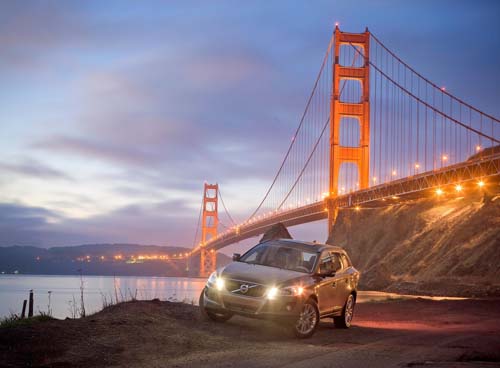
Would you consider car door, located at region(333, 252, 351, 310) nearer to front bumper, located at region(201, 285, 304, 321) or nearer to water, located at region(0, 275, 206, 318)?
front bumper, located at region(201, 285, 304, 321)

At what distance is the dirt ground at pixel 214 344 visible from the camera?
885 centimetres

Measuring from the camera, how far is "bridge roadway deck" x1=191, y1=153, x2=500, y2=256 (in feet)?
145

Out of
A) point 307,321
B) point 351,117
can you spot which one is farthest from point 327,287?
point 351,117

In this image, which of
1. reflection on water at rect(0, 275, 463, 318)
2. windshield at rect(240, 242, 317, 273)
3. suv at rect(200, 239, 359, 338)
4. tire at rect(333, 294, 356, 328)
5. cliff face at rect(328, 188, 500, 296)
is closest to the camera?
suv at rect(200, 239, 359, 338)

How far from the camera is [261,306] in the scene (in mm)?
11453

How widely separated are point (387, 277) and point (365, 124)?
69.9ft

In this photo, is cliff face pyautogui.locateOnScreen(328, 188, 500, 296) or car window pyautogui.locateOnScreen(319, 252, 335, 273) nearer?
car window pyautogui.locateOnScreen(319, 252, 335, 273)

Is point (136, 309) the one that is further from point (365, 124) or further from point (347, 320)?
point (365, 124)

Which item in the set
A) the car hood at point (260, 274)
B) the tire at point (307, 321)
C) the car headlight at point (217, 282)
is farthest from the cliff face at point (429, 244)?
the car headlight at point (217, 282)

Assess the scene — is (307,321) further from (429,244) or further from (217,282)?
(429,244)

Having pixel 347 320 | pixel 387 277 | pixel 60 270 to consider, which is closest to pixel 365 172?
pixel 387 277

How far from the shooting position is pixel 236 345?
416 inches

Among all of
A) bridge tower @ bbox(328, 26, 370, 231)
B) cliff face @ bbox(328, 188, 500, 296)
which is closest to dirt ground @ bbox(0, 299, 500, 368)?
cliff face @ bbox(328, 188, 500, 296)

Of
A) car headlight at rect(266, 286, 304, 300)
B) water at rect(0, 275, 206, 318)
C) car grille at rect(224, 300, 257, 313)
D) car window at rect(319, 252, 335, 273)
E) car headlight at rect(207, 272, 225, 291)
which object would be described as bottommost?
water at rect(0, 275, 206, 318)
